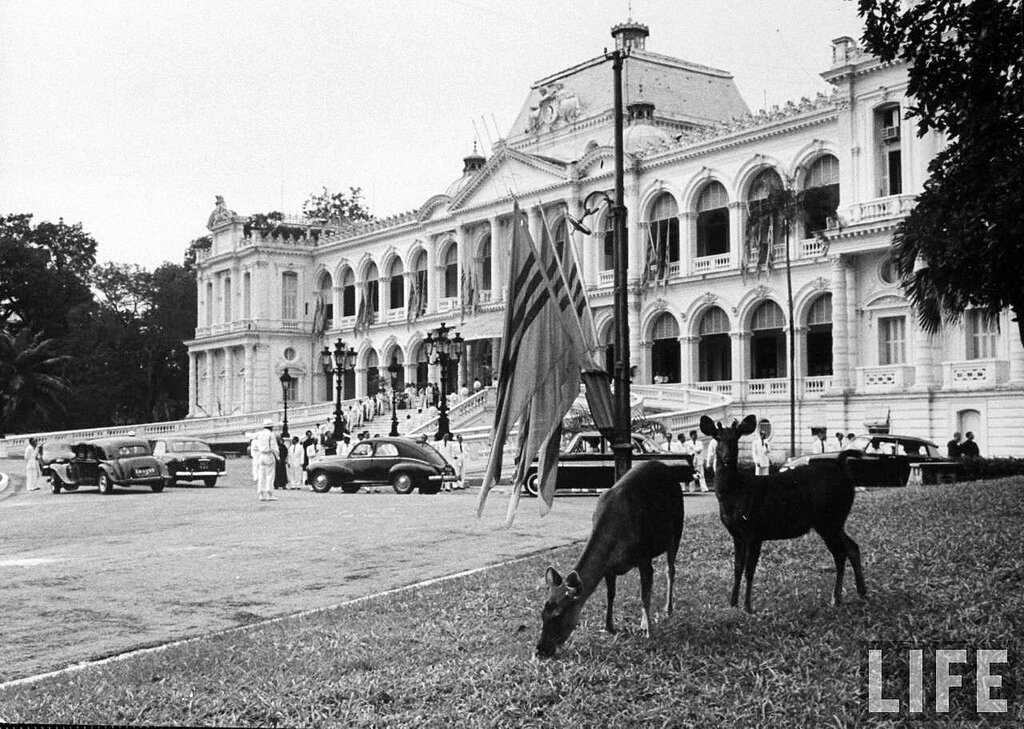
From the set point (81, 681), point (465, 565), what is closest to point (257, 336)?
point (465, 565)

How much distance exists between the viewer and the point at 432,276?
5934 cm

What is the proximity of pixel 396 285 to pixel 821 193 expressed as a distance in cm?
2997

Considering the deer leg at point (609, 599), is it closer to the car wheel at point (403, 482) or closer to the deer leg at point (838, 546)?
the deer leg at point (838, 546)

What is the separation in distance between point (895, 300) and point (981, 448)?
6.11m

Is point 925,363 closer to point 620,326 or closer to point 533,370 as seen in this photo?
point 620,326

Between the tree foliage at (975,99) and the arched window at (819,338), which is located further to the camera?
the arched window at (819,338)

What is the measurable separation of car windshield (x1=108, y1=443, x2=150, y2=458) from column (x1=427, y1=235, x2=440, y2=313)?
29848 mm

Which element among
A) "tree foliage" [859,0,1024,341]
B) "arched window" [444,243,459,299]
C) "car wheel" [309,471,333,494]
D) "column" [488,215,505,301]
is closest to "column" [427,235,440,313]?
"arched window" [444,243,459,299]

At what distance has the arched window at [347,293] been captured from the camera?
221ft

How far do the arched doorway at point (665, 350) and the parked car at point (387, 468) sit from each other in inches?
822

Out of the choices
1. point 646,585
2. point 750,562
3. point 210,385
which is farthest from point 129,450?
point 210,385

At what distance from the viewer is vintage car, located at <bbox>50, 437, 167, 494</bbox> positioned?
28.5 m

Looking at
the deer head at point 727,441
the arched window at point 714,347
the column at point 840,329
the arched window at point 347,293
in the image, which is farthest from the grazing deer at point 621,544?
the arched window at point 347,293

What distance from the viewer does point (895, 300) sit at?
36.4 metres
